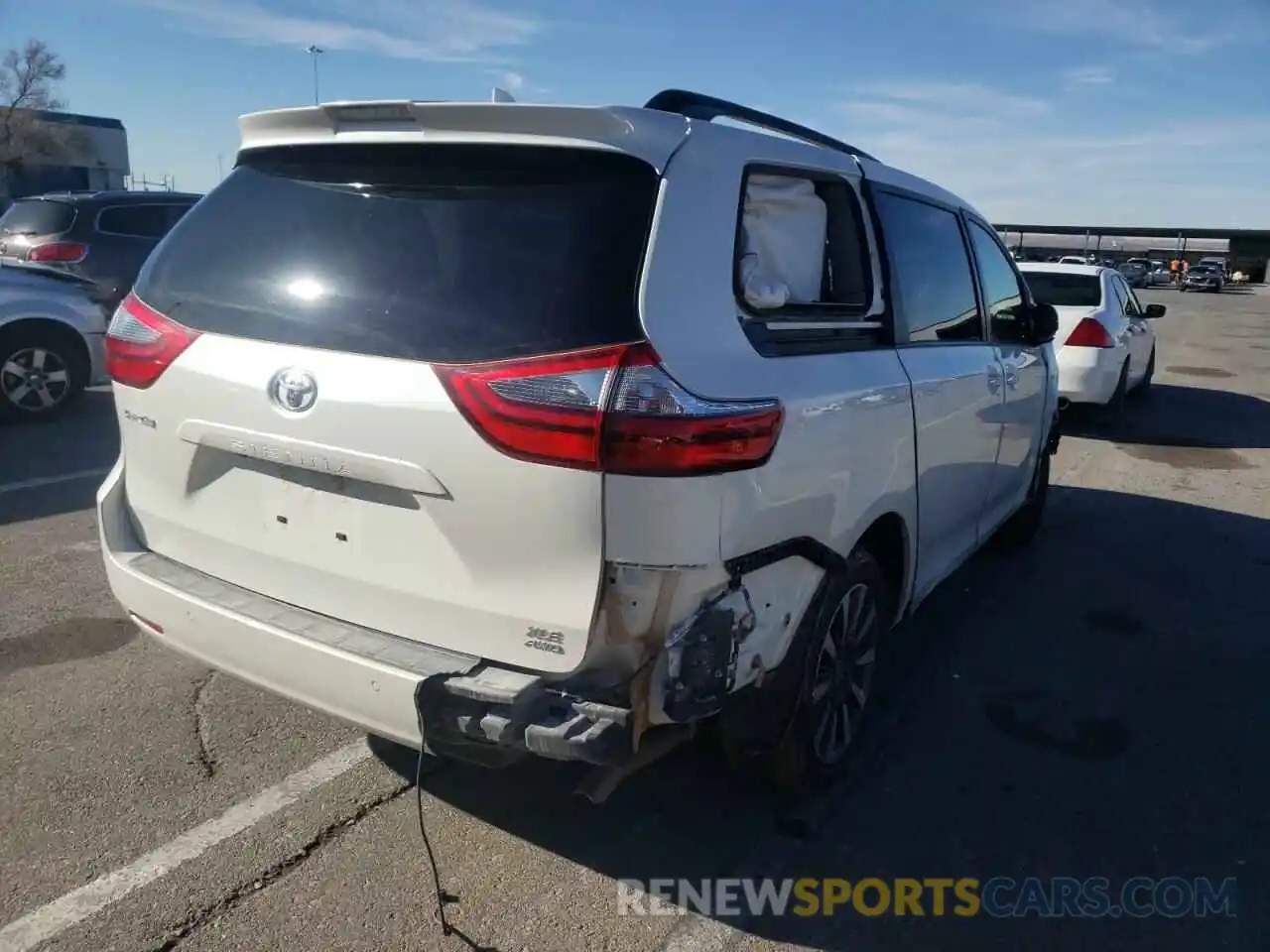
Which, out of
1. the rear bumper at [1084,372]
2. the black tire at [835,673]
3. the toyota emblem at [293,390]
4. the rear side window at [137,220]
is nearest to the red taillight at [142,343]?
the toyota emblem at [293,390]

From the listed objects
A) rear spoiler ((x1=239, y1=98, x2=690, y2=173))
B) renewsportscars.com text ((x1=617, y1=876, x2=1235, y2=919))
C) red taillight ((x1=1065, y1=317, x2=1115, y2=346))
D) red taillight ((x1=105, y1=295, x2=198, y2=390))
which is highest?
rear spoiler ((x1=239, y1=98, x2=690, y2=173))

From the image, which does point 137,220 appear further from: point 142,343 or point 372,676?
point 372,676

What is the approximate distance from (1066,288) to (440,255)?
32.3 feet

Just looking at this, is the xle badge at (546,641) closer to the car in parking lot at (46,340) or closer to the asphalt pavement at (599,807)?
the asphalt pavement at (599,807)

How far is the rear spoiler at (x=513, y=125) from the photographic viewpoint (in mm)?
2430

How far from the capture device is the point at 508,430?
89.9 inches

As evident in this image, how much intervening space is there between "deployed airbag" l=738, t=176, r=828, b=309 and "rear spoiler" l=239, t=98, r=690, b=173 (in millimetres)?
366

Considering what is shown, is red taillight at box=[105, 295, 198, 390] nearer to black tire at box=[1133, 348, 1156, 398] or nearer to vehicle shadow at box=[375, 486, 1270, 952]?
vehicle shadow at box=[375, 486, 1270, 952]

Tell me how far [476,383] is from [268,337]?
676 millimetres

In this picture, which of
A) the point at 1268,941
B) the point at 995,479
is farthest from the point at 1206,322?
the point at 1268,941

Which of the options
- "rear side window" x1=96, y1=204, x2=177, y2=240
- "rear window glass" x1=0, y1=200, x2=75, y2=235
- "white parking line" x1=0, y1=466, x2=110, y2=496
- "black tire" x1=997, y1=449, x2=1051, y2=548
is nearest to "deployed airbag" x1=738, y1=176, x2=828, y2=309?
"black tire" x1=997, y1=449, x2=1051, y2=548

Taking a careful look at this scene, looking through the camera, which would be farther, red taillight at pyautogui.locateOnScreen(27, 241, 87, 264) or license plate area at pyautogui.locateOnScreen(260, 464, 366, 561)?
red taillight at pyautogui.locateOnScreen(27, 241, 87, 264)

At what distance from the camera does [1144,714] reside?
4062mm

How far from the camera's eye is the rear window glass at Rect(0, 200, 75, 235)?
1006 centimetres
